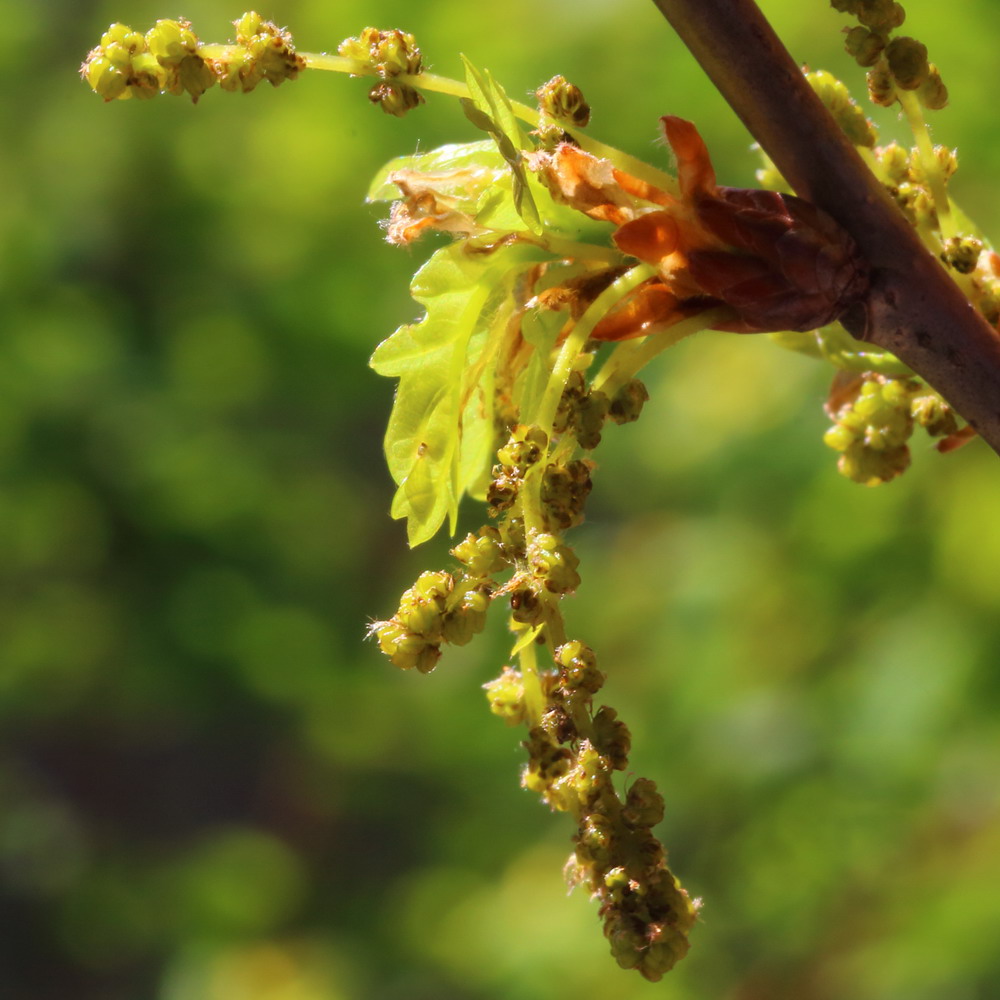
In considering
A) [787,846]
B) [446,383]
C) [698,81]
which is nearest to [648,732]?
[787,846]

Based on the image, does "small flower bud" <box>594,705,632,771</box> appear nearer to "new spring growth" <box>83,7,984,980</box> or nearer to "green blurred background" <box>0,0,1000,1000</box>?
"new spring growth" <box>83,7,984,980</box>

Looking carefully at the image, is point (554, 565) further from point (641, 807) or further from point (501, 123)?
point (501, 123)

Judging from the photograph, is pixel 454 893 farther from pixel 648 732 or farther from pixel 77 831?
pixel 77 831

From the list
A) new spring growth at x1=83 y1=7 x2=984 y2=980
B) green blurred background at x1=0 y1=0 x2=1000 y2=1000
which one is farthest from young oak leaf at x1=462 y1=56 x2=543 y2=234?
green blurred background at x1=0 y1=0 x2=1000 y2=1000

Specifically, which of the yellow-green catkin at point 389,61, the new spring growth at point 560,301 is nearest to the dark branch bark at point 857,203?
the new spring growth at point 560,301

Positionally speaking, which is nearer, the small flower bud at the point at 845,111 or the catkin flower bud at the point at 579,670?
the catkin flower bud at the point at 579,670

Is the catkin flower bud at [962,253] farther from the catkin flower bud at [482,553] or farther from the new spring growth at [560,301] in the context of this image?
the catkin flower bud at [482,553]

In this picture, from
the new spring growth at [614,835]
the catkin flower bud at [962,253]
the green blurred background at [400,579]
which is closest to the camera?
the new spring growth at [614,835]
